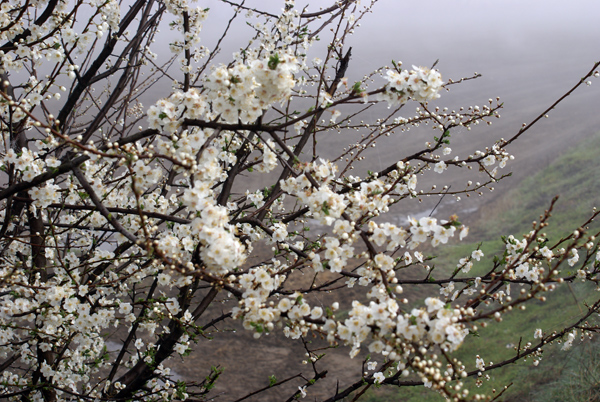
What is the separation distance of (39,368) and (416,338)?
247 centimetres

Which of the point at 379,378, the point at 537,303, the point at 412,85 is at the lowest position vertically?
the point at 379,378

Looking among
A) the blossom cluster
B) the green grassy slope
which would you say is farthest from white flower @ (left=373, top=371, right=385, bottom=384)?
the blossom cluster

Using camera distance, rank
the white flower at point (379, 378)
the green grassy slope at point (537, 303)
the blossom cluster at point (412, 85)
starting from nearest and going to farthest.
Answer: the blossom cluster at point (412, 85), the white flower at point (379, 378), the green grassy slope at point (537, 303)

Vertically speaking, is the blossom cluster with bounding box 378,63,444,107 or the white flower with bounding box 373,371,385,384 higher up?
the blossom cluster with bounding box 378,63,444,107

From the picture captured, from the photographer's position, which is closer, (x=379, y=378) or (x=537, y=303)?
(x=379, y=378)

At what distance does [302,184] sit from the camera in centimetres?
179

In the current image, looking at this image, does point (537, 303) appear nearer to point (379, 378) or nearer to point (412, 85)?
point (379, 378)

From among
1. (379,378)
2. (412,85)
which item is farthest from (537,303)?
(412,85)

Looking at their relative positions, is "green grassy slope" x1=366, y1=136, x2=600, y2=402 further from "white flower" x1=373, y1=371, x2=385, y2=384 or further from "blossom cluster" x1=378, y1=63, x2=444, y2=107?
"blossom cluster" x1=378, y1=63, x2=444, y2=107

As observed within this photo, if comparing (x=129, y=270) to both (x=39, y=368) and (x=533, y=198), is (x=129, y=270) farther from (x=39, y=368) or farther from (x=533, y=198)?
(x=533, y=198)

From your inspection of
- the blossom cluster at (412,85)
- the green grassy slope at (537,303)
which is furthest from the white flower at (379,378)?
the blossom cluster at (412,85)

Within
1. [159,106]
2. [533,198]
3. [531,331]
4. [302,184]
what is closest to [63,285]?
[159,106]

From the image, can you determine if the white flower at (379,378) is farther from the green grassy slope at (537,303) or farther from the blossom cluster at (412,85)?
the blossom cluster at (412,85)

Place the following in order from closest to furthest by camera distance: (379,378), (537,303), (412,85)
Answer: (412,85), (379,378), (537,303)
